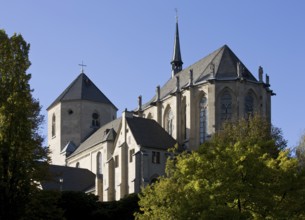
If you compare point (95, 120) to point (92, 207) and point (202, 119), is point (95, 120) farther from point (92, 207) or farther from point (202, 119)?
point (92, 207)

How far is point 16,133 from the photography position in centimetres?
3350

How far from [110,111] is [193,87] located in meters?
29.0

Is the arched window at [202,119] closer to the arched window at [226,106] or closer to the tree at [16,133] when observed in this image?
the arched window at [226,106]

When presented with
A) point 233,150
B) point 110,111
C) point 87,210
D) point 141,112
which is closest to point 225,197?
point 233,150

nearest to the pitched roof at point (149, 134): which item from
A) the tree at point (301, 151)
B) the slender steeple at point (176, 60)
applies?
the tree at point (301, 151)

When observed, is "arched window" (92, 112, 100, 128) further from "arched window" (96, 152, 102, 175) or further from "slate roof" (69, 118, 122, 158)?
"arched window" (96, 152, 102, 175)

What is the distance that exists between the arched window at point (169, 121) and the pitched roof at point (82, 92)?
2259 centimetres

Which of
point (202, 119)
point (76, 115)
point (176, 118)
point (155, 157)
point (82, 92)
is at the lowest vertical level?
point (155, 157)

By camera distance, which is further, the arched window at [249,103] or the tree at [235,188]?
the arched window at [249,103]

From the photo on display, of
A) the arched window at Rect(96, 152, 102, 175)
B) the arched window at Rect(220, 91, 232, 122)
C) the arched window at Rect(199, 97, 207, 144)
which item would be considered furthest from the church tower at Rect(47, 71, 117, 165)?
the arched window at Rect(220, 91, 232, 122)

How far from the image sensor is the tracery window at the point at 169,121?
74975 millimetres

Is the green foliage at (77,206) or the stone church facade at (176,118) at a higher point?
the stone church facade at (176,118)

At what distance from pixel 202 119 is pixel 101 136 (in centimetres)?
1854

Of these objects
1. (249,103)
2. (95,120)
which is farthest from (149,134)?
(95,120)
